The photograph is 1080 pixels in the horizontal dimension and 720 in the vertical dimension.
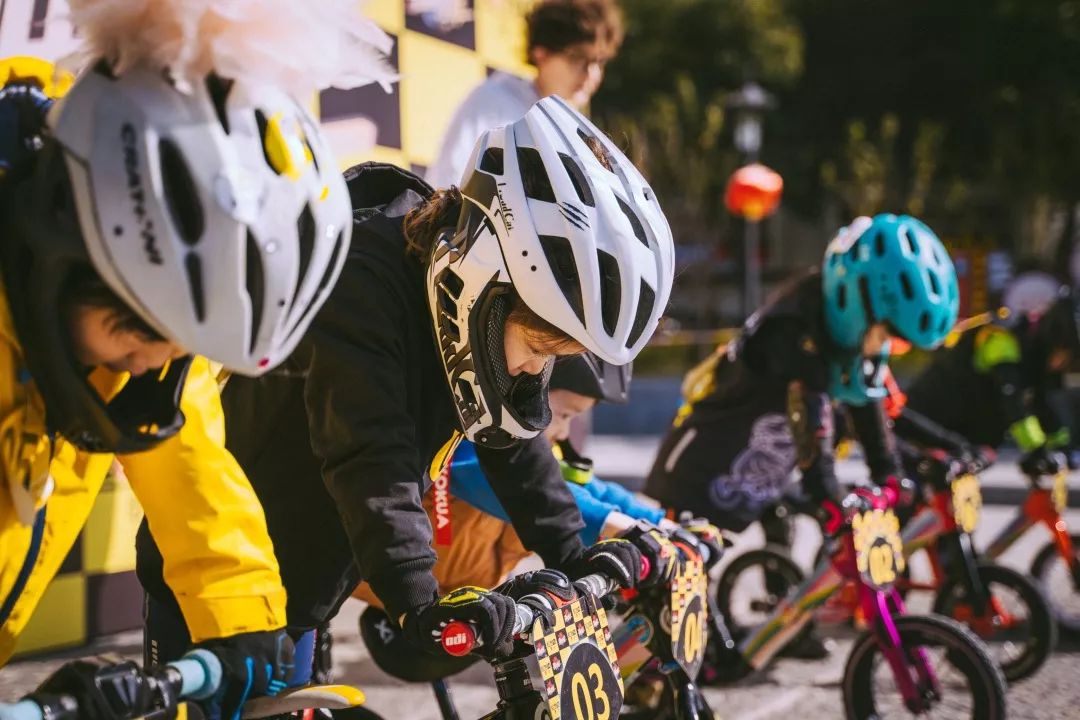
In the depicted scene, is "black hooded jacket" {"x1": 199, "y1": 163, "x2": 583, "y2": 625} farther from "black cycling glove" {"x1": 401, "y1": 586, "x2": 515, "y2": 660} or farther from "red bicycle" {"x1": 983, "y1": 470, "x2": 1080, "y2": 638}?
"red bicycle" {"x1": 983, "y1": 470, "x2": 1080, "y2": 638}

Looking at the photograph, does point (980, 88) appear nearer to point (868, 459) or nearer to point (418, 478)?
point (868, 459)

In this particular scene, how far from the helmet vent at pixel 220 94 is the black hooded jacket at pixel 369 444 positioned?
0.67 meters

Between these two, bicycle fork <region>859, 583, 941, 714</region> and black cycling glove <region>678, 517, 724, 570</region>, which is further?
bicycle fork <region>859, 583, 941, 714</region>

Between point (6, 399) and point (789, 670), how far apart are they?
3880 millimetres

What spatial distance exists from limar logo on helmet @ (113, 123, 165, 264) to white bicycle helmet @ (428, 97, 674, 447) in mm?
794

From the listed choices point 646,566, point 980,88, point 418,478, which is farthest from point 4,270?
point 980,88

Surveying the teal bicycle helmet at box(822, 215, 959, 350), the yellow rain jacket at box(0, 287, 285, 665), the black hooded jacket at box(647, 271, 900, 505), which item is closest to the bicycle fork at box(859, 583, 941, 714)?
the black hooded jacket at box(647, 271, 900, 505)

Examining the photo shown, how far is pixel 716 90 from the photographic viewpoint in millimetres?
24984

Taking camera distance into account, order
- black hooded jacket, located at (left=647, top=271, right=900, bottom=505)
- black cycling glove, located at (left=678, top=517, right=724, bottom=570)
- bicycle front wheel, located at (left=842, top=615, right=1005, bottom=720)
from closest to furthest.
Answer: black cycling glove, located at (left=678, top=517, right=724, bottom=570)
bicycle front wheel, located at (left=842, top=615, right=1005, bottom=720)
black hooded jacket, located at (left=647, top=271, right=900, bottom=505)

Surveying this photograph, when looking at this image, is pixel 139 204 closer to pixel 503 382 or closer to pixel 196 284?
pixel 196 284

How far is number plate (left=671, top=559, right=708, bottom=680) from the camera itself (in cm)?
245

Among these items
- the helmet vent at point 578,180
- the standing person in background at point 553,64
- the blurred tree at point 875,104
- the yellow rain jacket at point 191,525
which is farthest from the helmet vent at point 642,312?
the blurred tree at point 875,104

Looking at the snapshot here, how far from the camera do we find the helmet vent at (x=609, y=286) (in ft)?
6.79

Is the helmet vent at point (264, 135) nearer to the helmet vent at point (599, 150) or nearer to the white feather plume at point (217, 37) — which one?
the white feather plume at point (217, 37)
